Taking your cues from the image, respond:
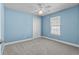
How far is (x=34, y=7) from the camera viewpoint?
236cm

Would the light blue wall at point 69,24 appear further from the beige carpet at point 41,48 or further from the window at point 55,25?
the beige carpet at point 41,48

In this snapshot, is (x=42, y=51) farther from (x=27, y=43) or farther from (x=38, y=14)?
(x=38, y=14)

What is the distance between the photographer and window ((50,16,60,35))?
2424 millimetres

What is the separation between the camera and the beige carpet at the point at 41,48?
2.31m

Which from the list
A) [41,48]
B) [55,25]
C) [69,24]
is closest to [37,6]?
[55,25]

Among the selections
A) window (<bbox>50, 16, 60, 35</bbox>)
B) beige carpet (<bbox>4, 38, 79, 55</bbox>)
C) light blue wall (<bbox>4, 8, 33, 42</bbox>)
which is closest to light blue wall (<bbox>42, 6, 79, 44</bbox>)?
window (<bbox>50, 16, 60, 35</bbox>)

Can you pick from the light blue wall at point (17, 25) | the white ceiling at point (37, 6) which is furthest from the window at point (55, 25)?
the light blue wall at point (17, 25)

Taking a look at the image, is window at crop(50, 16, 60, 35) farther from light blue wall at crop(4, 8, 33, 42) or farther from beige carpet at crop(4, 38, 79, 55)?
light blue wall at crop(4, 8, 33, 42)

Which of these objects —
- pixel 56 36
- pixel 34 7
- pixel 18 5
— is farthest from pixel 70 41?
pixel 18 5

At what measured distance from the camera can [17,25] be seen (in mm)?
2365

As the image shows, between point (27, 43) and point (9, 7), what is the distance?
109 centimetres

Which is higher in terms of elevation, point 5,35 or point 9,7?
point 9,7

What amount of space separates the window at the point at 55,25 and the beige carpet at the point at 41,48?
29 cm
